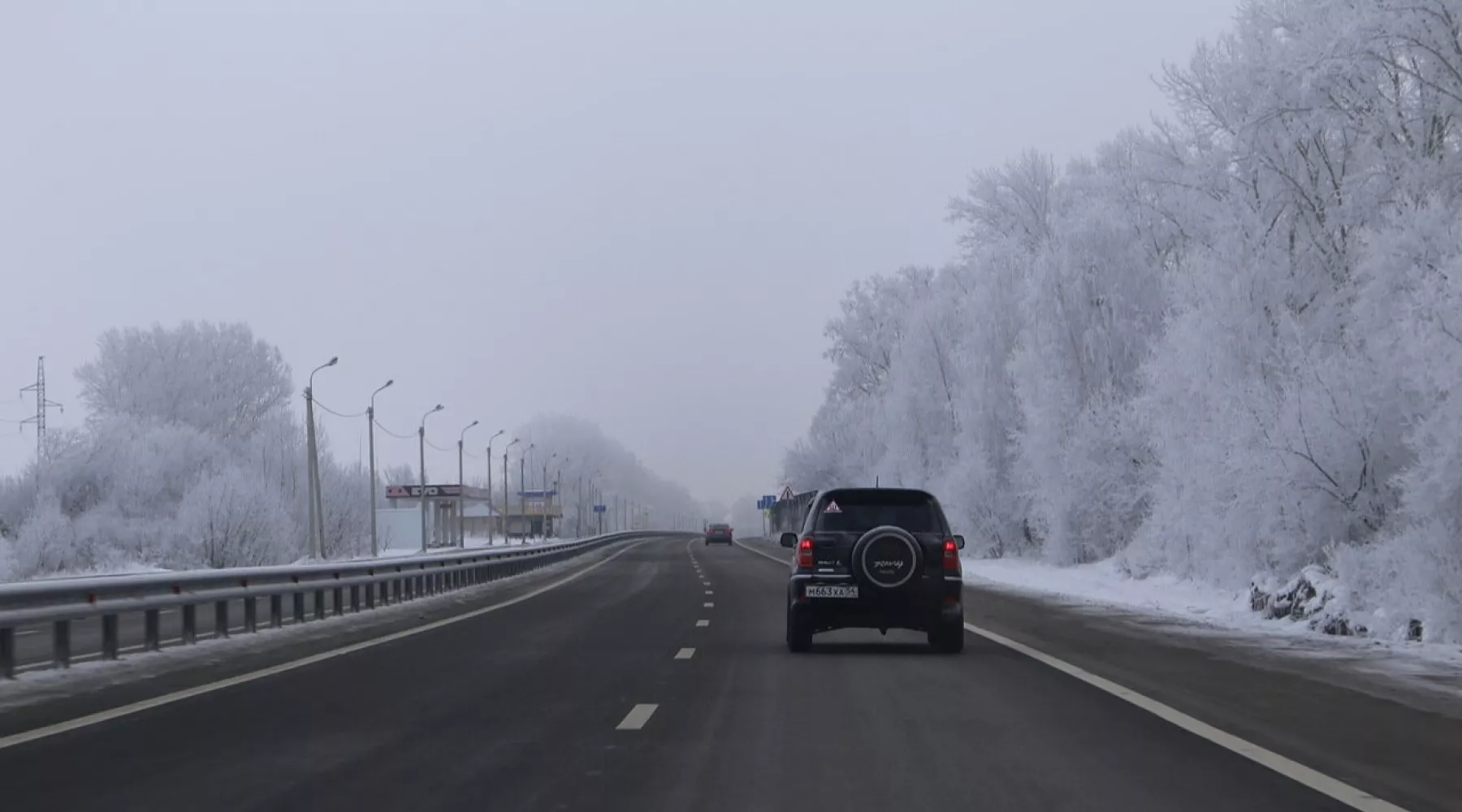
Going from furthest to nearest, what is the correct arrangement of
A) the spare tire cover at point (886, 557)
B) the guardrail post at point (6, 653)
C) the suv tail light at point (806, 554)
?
the suv tail light at point (806, 554), the spare tire cover at point (886, 557), the guardrail post at point (6, 653)

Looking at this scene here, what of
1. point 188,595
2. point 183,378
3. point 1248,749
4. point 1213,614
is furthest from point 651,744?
point 183,378

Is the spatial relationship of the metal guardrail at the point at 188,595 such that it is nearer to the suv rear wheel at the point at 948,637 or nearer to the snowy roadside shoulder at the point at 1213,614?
the suv rear wheel at the point at 948,637

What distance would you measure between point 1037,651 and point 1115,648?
41.3 inches

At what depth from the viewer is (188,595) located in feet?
66.0

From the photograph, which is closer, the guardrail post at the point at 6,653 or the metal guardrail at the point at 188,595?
the guardrail post at the point at 6,653

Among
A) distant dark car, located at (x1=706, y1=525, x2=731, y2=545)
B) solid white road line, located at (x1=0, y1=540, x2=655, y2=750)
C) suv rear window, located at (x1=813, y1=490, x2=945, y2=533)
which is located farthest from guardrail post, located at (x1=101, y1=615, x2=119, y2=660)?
distant dark car, located at (x1=706, y1=525, x2=731, y2=545)

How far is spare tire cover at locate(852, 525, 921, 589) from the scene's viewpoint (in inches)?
723

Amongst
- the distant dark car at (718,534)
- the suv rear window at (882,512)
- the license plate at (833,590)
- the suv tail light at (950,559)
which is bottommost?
the distant dark car at (718,534)

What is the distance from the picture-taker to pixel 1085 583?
39.6m

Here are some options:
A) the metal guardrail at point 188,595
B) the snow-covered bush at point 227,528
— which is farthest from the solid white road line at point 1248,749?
the snow-covered bush at point 227,528

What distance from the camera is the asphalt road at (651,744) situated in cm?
882

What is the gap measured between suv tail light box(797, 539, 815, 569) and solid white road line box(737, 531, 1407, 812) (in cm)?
281

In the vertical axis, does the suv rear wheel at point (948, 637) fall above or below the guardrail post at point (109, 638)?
below

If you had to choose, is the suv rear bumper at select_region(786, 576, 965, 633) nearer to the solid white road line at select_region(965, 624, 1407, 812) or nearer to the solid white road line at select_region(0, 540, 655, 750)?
the solid white road line at select_region(965, 624, 1407, 812)
